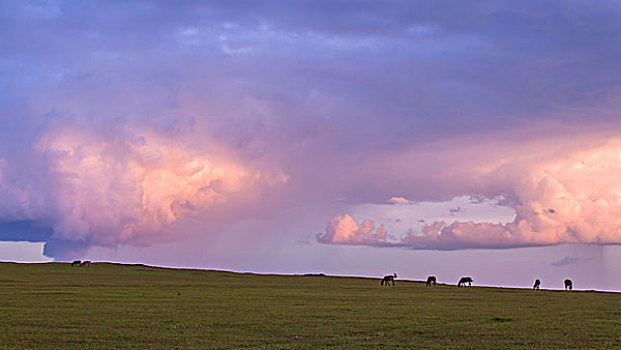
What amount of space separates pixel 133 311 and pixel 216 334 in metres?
10.2

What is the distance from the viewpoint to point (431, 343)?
21875mm

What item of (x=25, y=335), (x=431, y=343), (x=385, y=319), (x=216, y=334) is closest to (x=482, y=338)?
(x=431, y=343)

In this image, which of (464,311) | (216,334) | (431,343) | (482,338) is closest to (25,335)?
(216,334)

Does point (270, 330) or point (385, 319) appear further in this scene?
point (385, 319)

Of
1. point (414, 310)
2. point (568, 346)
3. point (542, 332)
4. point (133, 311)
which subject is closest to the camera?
point (568, 346)

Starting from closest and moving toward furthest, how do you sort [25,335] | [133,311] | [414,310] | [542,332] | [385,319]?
1. [25,335]
2. [542,332]
3. [385,319]
4. [133,311]
5. [414,310]

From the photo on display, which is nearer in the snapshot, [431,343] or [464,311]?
[431,343]

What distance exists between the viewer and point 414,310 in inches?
1371

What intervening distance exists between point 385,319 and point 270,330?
6553mm

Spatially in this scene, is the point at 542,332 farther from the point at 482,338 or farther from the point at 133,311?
the point at 133,311

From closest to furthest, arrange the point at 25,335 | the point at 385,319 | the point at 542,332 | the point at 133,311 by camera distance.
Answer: the point at 25,335 < the point at 542,332 < the point at 385,319 < the point at 133,311

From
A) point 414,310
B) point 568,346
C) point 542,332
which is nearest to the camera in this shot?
point 568,346

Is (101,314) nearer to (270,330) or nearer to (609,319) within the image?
(270,330)

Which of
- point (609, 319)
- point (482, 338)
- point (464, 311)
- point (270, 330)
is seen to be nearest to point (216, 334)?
point (270, 330)
